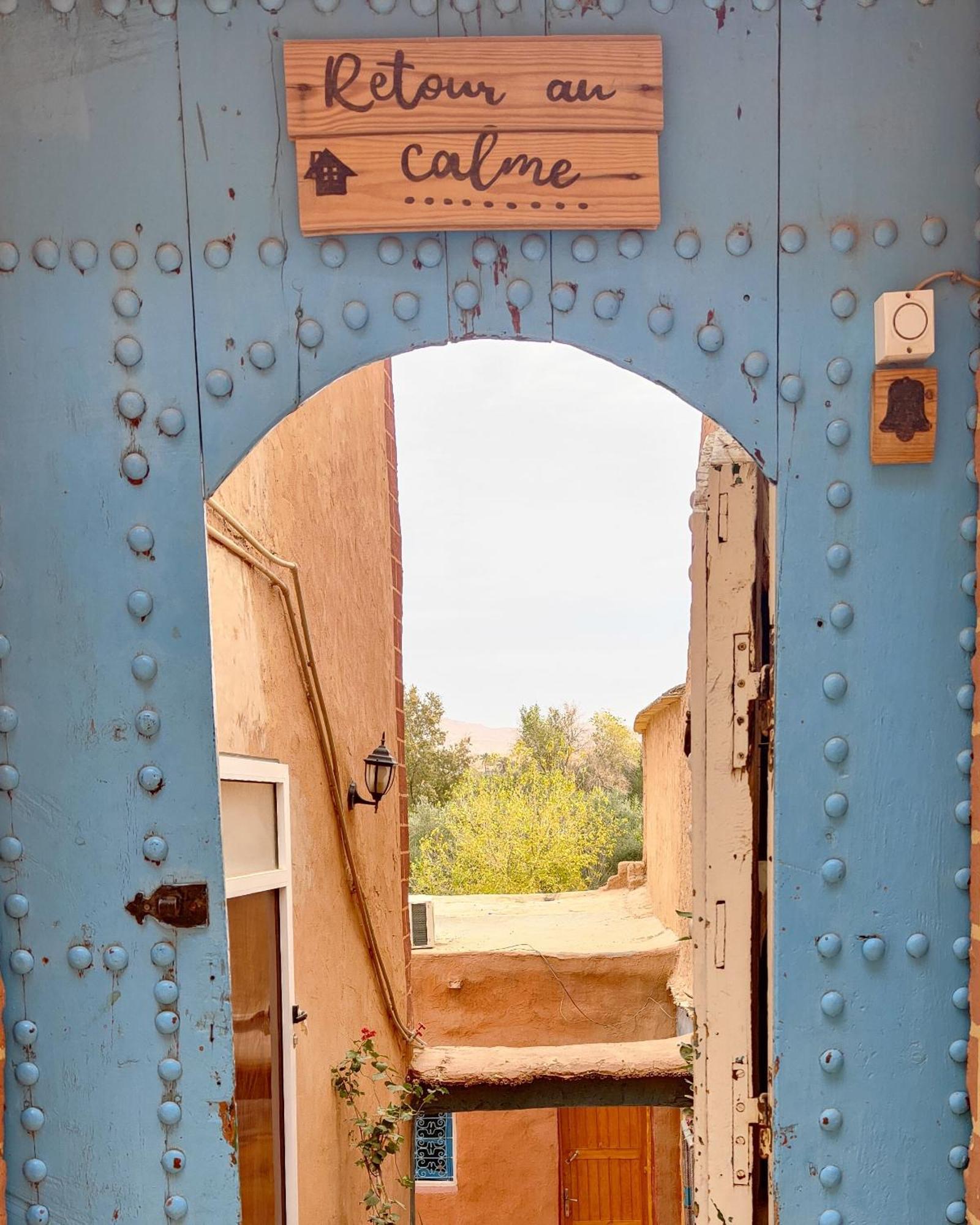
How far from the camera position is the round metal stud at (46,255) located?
201 cm

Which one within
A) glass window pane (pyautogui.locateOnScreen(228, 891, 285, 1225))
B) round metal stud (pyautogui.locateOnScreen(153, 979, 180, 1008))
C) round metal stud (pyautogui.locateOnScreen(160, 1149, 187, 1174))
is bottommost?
glass window pane (pyautogui.locateOnScreen(228, 891, 285, 1225))

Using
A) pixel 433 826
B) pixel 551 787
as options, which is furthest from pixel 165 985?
pixel 433 826

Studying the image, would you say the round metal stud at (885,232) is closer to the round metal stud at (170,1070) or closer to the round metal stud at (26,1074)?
the round metal stud at (170,1070)

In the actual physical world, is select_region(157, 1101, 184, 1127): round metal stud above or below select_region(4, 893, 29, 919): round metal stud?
below

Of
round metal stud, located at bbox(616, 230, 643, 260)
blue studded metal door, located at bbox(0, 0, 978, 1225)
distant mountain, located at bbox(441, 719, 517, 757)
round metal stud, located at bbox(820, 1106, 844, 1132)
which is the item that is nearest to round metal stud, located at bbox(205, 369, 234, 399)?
blue studded metal door, located at bbox(0, 0, 978, 1225)

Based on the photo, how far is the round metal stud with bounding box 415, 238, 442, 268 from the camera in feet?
6.64

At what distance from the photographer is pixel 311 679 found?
480cm

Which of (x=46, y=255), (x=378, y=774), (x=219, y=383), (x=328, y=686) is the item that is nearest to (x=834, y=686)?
(x=219, y=383)

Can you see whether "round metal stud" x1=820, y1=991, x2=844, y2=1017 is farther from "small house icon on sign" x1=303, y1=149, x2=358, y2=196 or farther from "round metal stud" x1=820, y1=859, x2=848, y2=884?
"small house icon on sign" x1=303, y1=149, x2=358, y2=196

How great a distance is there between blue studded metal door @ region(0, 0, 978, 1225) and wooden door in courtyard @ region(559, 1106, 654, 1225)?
434 inches

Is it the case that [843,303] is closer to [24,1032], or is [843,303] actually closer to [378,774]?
[24,1032]

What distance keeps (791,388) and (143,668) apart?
50.2 inches

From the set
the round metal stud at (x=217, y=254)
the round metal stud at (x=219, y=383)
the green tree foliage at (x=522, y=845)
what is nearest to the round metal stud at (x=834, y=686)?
the round metal stud at (x=219, y=383)

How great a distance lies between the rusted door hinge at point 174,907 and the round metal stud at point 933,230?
5.78 feet
